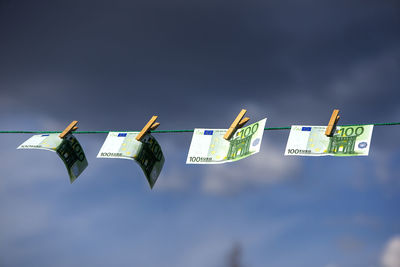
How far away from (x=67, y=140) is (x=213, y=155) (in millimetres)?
4327

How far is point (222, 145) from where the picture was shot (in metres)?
11.0

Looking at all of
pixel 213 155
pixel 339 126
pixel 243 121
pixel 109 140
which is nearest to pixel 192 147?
pixel 213 155

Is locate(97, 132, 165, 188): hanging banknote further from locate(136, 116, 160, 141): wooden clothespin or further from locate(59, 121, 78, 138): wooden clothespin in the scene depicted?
locate(59, 121, 78, 138): wooden clothespin

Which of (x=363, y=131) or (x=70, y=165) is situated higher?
(x=363, y=131)

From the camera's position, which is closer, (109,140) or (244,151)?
(244,151)

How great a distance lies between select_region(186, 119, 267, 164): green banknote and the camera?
410 inches

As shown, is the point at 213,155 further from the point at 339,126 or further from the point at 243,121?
the point at 339,126

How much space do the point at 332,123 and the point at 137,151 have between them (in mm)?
4663

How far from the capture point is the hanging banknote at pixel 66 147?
12711mm

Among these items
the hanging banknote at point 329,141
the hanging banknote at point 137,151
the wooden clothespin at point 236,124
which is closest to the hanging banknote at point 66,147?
the hanging banknote at point 137,151

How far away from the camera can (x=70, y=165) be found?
1279 centimetres

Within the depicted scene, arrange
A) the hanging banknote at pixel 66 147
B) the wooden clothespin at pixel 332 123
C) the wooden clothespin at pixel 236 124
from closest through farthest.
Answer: the wooden clothespin at pixel 332 123 → the wooden clothespin at pixel 236 124 → the hanging banknote at pixel 66 147

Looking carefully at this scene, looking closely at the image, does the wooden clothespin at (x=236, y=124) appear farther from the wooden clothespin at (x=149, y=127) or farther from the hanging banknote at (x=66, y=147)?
the hanging banknote at (x=66, y=147)

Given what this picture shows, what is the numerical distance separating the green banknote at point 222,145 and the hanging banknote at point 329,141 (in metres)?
0.77
